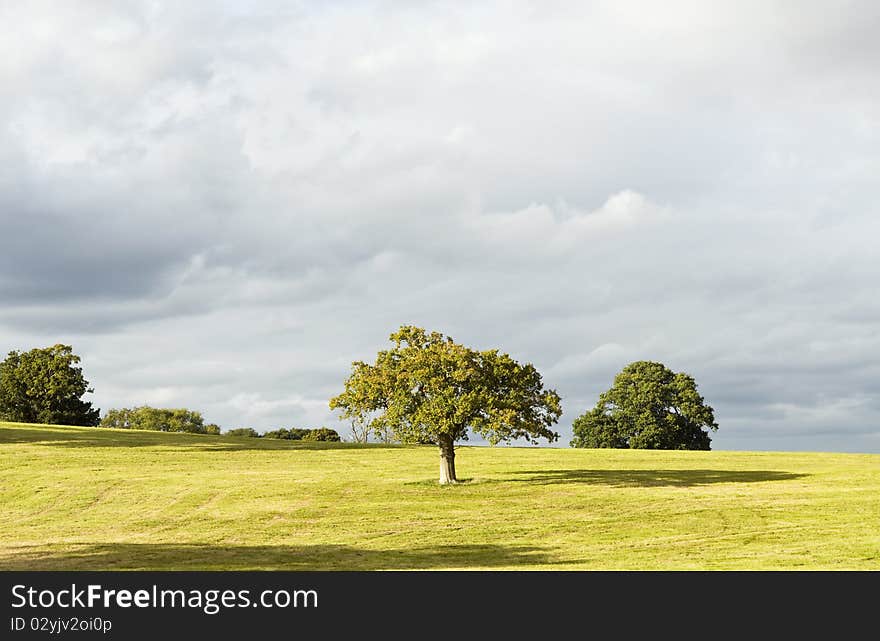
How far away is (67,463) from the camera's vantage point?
218ft

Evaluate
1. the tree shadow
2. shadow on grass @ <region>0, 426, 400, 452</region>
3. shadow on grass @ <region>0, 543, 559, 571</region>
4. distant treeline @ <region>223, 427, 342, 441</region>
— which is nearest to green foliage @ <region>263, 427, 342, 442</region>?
distant treeline @ <region>223, 427, 342, 441</region>

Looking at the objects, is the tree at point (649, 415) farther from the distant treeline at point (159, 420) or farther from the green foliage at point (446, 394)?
the distant treeline at point (159, 420)

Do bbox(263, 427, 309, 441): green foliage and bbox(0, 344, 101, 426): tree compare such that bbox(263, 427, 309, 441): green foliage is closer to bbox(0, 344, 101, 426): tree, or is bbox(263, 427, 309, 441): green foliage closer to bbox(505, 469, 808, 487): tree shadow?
bbox(0, 344, 101, 426): tree

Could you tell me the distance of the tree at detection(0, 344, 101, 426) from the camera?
12025 cm

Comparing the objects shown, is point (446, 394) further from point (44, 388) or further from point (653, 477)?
point (44, 388)

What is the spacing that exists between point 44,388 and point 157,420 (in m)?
64.8

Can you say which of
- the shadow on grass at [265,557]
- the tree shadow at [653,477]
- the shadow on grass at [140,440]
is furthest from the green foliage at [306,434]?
the shadow on grass at [265,557]

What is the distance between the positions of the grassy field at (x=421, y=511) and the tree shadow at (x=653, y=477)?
0.74 feet

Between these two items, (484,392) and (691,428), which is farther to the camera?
(691,428)

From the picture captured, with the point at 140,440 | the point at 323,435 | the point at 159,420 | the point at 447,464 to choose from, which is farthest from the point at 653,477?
the point at 159,420

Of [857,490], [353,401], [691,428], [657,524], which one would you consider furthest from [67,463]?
[691,428]

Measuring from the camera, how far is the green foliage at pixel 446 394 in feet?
171
